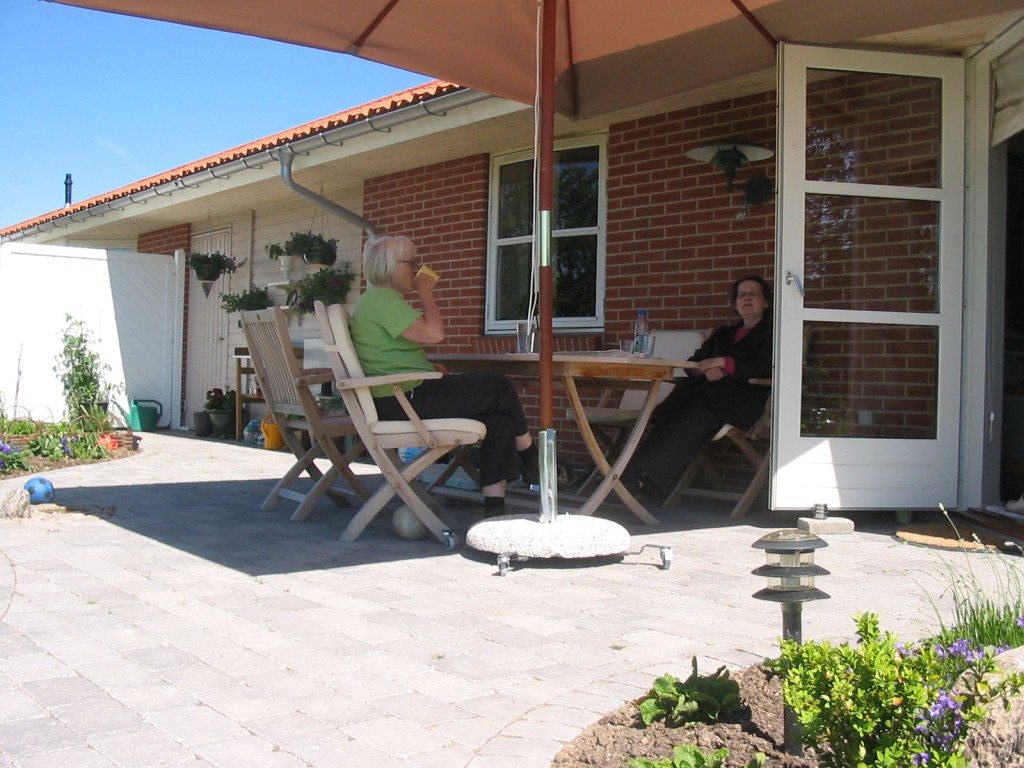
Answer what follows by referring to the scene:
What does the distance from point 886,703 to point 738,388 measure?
354 centimetres

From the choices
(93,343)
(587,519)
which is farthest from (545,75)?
(93,343)

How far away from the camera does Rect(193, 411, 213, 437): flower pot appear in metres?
10.2

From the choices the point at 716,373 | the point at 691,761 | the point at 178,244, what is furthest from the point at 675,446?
the point at 178,244

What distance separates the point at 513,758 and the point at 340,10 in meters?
3.59

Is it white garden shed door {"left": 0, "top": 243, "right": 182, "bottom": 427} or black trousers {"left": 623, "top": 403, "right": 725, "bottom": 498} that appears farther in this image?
white garden shed door {"left": 0, "top": 243, "right": 182, "bottom": 427}

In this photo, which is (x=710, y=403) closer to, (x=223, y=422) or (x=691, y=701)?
(x=691, y=701)

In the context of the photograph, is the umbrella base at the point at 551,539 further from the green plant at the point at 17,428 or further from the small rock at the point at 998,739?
the green plant at the point at 17,428

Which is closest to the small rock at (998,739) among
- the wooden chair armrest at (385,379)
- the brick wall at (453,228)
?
the wooden chair armrest at (385,379)

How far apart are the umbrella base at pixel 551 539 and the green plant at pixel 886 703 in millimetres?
2078

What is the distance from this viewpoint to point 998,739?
1.57 m

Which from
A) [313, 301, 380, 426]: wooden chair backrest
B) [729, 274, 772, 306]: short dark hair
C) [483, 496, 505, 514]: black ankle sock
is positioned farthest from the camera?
[729, 274, 772, 306]: short dark hair

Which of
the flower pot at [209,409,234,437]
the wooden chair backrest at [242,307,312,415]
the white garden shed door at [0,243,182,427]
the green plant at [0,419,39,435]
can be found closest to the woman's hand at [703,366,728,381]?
the wooden chair backrest at [242,307,312,415]

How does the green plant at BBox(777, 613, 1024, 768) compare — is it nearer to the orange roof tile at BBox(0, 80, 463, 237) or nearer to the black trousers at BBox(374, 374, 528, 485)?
the black trousers at BBox(374, 374, 528, 485)

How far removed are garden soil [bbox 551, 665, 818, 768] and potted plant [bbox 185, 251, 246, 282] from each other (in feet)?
30.8
